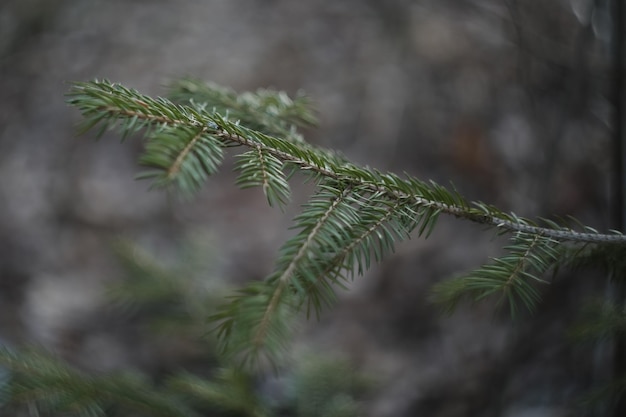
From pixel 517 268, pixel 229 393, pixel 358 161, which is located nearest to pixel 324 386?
pixel 229 393

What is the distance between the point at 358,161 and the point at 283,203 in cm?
152

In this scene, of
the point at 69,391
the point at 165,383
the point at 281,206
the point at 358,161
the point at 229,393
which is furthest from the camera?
the point at 358,161

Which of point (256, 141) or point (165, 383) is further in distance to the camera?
point (165, 383)

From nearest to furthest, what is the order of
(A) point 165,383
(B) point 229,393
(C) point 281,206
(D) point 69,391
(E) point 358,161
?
(C) point 281,206, (D) point 69,391, (B) point 229,393, (A) point 165,383, (E) point 358,161

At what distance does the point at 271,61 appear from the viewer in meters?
2.21

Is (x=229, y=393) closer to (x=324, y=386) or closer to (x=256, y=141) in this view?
(x=324, y=386)

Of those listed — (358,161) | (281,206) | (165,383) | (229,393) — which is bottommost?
(165,383)

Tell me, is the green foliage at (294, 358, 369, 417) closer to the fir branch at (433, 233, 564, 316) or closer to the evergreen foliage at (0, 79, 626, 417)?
the evergreen foliage at (0, 79, 626, 417)

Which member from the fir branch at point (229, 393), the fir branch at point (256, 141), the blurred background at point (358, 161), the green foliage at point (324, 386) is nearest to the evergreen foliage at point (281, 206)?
the fir branch at point (256, 141)

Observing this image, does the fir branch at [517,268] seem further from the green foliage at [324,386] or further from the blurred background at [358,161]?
the blurred background at [358,161]

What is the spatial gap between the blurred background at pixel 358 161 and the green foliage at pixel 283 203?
834 millimetres

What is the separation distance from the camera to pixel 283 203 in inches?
20.8

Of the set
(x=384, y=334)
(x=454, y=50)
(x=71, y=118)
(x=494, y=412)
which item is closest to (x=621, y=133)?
(x=494, y=412)

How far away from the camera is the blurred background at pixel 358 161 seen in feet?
5.03
